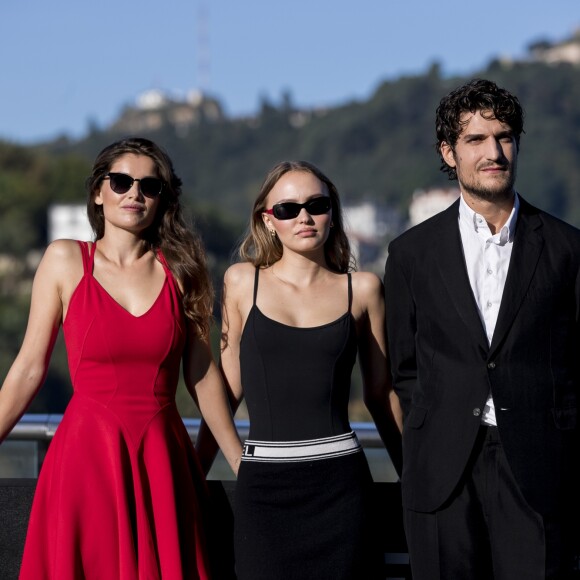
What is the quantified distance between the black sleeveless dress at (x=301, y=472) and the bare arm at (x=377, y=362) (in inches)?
4.8

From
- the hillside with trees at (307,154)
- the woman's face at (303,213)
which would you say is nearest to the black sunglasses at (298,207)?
the woman's face at (303,213)

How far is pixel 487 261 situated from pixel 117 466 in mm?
1139

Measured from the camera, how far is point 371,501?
10.3 feet

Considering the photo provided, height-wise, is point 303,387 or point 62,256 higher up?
point 62,256

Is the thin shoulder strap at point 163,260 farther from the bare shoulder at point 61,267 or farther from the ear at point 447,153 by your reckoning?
the ear at point 447,153

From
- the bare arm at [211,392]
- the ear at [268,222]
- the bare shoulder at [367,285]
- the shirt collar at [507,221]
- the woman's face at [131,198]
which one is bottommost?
the bare arm at [211,392]

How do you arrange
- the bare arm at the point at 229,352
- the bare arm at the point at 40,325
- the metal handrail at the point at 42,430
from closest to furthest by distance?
the bare arm at the point at 40,325 < the bare arm at the point at 229,352 < the metal handrail at the point at 42,430

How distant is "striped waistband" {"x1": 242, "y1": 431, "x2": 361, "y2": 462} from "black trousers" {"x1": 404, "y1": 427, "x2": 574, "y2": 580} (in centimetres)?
31

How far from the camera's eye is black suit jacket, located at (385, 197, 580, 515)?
2.86m

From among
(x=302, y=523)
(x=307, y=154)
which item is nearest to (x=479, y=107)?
(x=302, y=523)

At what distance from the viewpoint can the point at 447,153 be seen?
10.3 ft

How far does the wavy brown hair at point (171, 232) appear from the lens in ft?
10.7

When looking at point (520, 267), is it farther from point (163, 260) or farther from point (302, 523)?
point (163, 260)

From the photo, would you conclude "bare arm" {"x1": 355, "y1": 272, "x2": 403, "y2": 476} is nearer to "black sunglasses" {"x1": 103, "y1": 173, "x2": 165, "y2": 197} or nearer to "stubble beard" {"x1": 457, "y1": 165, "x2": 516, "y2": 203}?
"stubble beard" {"x1": 457, "y1": 165, "x2": 516, "y2": 203}
